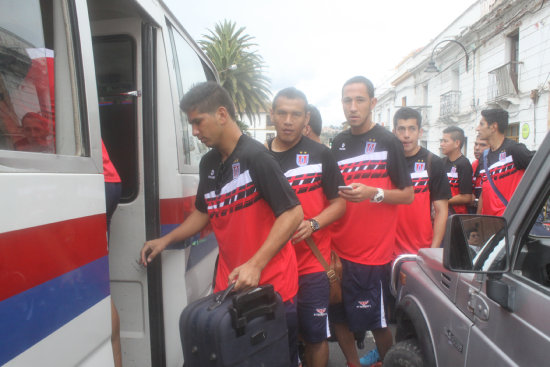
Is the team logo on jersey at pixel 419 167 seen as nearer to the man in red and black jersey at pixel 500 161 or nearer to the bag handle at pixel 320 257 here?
the man in red and black jersey at pixel 500 161

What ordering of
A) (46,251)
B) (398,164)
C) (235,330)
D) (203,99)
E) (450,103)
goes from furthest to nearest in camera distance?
(450,103) < (398,164) < (203,99) < (235,330) < (46,251)

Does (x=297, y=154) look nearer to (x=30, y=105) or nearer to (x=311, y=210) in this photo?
(x=311, y=210)

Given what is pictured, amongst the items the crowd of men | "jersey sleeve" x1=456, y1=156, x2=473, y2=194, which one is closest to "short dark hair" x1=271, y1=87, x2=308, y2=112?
the crowd of men

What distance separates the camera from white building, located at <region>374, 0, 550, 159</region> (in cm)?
1088

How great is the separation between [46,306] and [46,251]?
6.7 inches

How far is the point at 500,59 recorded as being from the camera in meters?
15.2

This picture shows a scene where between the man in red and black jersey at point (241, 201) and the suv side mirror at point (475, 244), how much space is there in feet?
2.37

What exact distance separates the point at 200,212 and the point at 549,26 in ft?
33.8

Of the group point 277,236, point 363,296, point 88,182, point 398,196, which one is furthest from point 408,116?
point 88,182

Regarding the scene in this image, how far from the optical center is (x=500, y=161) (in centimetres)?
396

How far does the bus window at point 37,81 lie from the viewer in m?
1.25

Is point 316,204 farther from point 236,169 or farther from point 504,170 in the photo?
point 504,170

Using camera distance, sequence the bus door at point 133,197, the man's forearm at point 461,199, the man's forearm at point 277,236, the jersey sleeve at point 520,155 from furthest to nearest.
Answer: the man's forearm at point 461,199
the jersey sleeve at point 520,155
the bus door at point 133,197
the man's forearm at point 277,236

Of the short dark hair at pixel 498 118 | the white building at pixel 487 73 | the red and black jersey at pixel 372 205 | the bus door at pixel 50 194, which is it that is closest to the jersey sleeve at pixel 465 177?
the short dark hair at pixel 498 118
